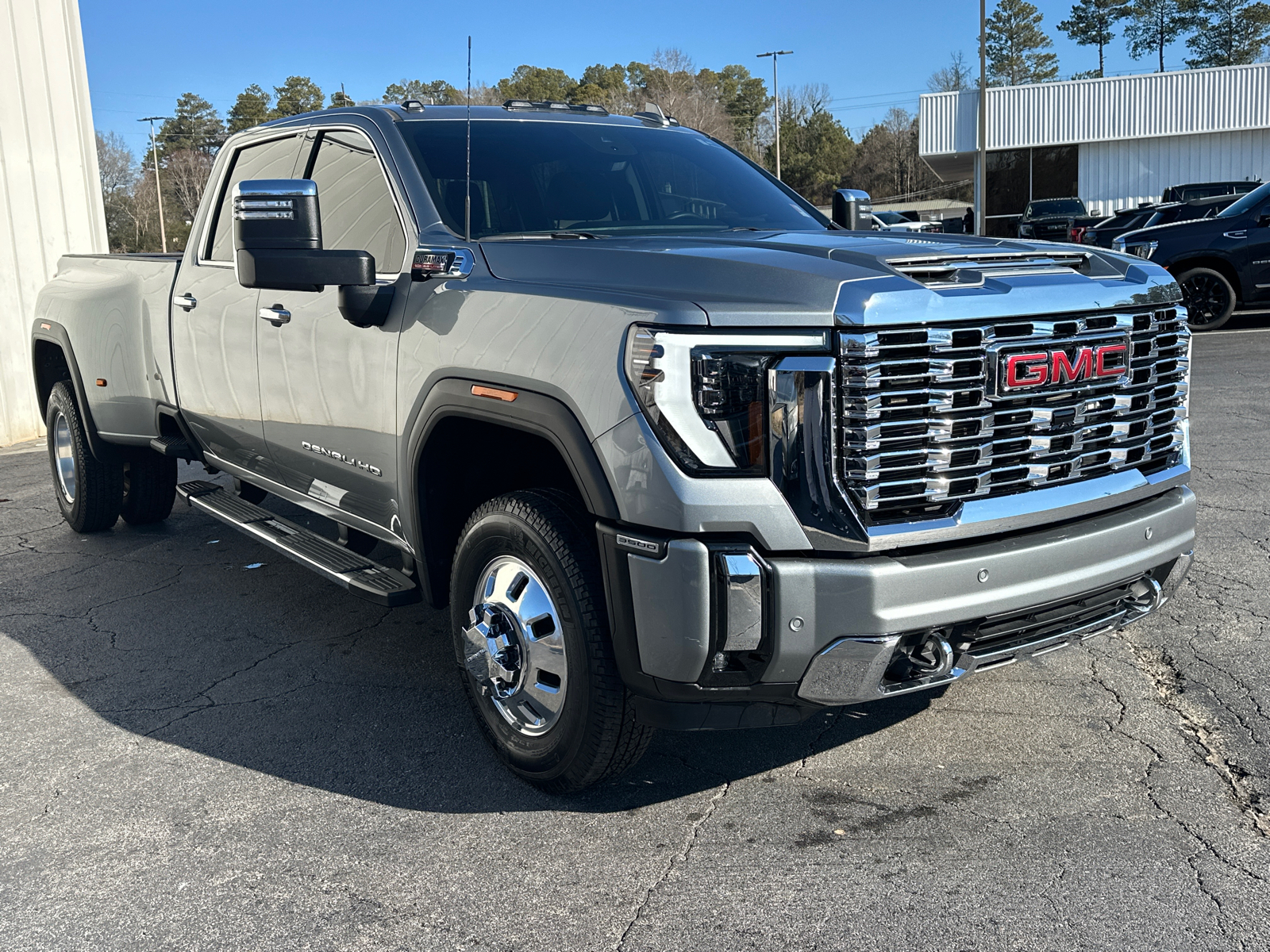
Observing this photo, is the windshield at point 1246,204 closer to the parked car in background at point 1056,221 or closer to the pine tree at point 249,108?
the parked car in background at point 1056,221

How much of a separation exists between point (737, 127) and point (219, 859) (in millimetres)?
119350

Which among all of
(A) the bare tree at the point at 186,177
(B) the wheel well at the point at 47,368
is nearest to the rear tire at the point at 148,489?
(B) the wheel well at the point at 47,368

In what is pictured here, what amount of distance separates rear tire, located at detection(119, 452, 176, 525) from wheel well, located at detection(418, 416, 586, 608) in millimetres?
3531

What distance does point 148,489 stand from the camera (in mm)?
6742

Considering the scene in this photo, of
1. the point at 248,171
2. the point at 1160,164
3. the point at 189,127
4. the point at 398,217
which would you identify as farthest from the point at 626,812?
the point at 189,127

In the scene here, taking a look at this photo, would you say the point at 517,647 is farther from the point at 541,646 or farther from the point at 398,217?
the point at 398,217

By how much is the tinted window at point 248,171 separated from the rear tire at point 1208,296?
11836 millimetres

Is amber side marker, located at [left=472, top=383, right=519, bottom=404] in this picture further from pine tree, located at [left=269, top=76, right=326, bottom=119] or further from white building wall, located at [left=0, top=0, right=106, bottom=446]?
pine tree, located at [left=269, top=76, right=326, bottom=119]

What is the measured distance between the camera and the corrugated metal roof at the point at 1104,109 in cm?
3616

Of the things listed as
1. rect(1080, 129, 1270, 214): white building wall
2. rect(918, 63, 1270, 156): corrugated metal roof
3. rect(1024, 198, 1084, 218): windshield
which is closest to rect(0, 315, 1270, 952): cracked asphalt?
rect(1024, 198, 1084, 218): windshield

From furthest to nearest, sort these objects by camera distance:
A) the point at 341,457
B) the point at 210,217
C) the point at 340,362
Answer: the point at 210,217 → the point at 341,457 → the point at 340,362

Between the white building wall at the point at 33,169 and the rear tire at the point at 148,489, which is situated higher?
the white building wall at the point at 33,169

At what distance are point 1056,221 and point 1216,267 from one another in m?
12.9

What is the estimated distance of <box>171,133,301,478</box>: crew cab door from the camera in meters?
4.75
